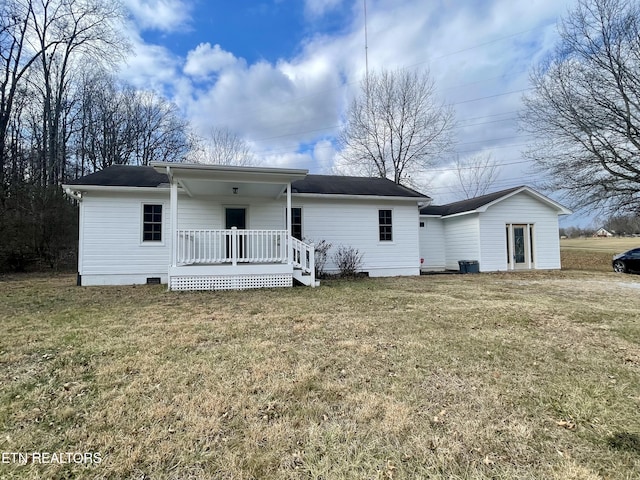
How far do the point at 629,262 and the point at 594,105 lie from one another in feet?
26.1

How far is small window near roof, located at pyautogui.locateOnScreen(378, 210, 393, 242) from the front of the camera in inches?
496

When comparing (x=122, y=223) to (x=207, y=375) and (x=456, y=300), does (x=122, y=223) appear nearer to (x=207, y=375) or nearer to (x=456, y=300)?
(x=207, y=375)

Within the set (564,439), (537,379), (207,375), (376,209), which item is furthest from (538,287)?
(207,375)

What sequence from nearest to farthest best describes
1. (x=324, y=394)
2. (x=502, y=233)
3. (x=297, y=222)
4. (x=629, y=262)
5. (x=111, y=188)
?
(x=324, y=394) < (x=111, y=188) < (x=297, y=222) < (x=629, y=262) < (x=502, y=233)

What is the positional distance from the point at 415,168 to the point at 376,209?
12.6 meters

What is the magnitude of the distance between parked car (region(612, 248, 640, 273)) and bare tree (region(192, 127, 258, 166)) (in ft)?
72.3

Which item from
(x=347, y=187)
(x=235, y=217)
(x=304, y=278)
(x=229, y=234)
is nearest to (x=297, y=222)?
(x=235, y=217)

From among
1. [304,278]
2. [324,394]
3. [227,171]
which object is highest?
[227,171]

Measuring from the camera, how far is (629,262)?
1434 cm

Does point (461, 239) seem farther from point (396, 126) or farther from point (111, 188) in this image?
point (111, 188)

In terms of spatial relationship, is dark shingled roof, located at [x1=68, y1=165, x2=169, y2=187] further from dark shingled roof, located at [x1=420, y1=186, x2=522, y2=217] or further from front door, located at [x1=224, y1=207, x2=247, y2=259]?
dark shingled roof, located at [x1=420, y1=186, x2=522, y2=217]

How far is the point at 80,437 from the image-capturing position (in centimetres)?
222

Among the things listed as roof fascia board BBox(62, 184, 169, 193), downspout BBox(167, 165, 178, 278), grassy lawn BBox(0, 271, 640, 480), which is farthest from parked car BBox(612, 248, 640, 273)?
roof fascia board BBox(62, 184, 169, 193)

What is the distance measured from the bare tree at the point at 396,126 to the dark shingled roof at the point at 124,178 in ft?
51.2
